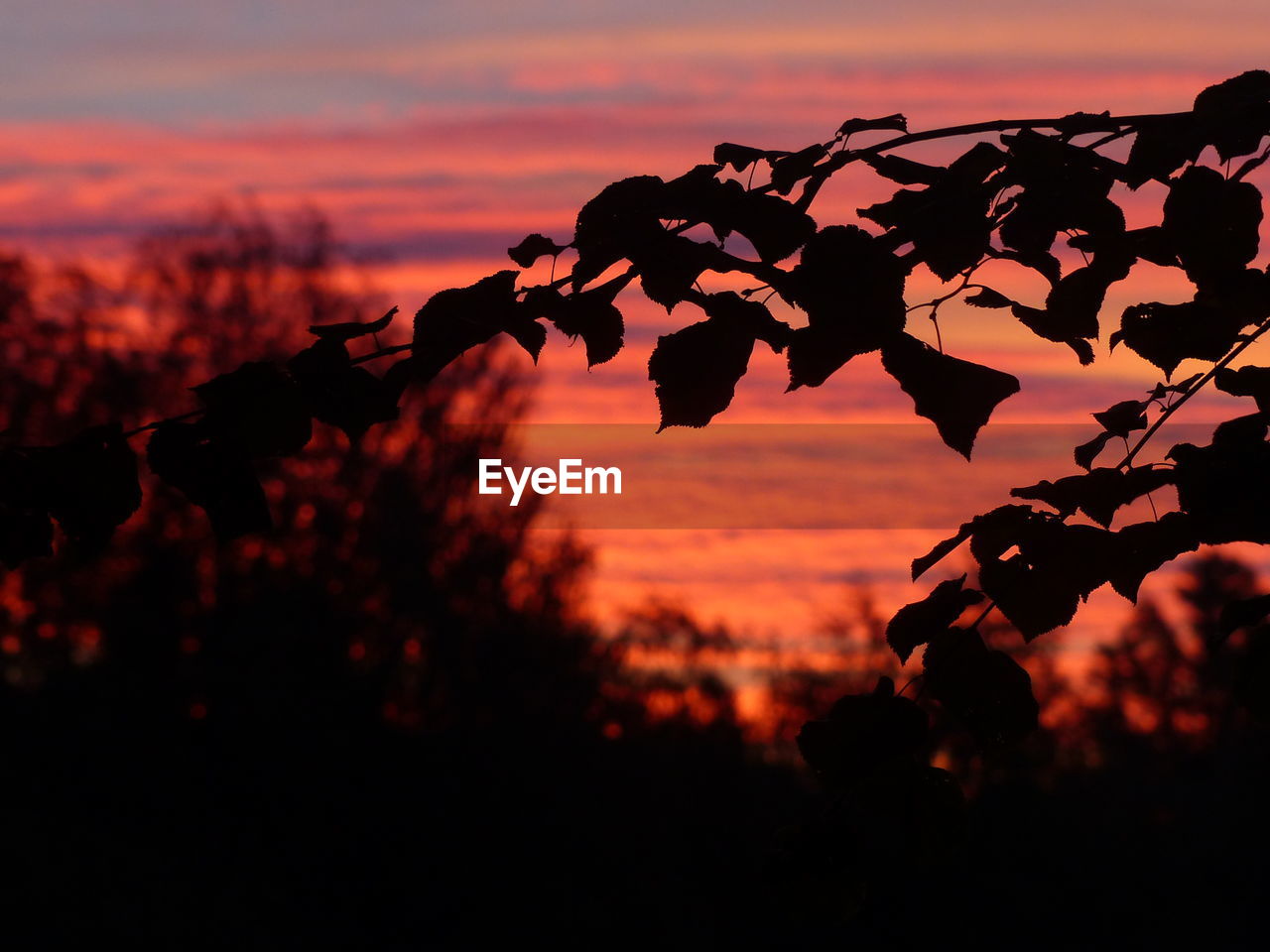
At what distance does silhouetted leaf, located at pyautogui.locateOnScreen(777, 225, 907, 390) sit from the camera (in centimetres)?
271

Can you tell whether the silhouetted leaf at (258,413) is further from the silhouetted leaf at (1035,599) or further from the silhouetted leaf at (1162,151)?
the silhouetted leaf at (1162,151)

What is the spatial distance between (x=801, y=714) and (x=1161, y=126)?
1422 inches

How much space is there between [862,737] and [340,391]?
1297 millimetres

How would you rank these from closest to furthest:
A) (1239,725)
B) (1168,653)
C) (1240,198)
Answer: (1240,198)
(1239,725)
(1168,653)

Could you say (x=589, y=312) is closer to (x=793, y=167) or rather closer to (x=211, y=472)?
(x=793, y=167)

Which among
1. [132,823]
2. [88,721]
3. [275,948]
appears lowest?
[275,948]

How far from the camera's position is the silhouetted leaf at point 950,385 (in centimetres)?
274

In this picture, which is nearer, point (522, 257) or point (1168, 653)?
point (522, 257)

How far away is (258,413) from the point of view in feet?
10.1

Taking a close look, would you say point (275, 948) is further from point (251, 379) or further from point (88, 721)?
point (251, 379)

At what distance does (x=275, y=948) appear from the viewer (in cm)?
3222

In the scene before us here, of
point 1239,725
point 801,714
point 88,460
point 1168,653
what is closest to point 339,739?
point 801,714

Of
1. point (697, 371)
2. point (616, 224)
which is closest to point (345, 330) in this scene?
point (616, 224)

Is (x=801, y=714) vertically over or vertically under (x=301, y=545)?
under
